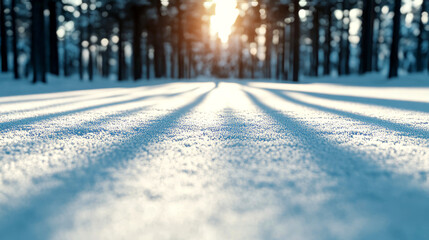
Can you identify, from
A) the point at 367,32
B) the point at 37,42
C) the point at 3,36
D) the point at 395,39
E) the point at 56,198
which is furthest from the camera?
the point at 3,36

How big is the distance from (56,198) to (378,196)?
0.82 metres

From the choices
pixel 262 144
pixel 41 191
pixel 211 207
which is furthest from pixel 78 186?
pixel 262 144

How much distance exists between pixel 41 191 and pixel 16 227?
199 millimetres

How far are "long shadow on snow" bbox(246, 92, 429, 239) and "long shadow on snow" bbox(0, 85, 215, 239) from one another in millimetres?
636

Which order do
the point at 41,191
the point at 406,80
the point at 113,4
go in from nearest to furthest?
the point at 41,191 < the point at 406,80 < the point at 113,4

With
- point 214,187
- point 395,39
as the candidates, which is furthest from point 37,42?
point 395,39

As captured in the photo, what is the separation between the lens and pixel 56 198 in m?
0.81

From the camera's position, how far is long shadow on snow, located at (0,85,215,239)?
65cm

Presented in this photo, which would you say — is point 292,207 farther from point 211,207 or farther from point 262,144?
point 262,144

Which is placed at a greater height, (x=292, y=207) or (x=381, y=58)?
(x=381, y=58)

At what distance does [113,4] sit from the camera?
1744cm

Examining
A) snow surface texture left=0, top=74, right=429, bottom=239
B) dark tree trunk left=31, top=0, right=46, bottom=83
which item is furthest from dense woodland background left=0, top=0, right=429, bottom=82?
snow surface texture left=0, top=74, right=429, bottom=239

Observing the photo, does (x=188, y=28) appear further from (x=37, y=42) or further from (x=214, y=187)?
(x=214, y=187)

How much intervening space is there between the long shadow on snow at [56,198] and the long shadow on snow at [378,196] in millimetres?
636
